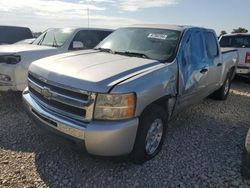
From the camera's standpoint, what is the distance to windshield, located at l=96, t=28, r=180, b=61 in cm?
430

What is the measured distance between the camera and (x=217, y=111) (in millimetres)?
6473

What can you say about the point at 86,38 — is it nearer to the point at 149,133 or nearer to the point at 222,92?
the point at 222,92

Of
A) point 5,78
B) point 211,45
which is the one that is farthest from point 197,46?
point 5,78

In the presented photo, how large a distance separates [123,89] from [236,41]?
8482 millimetres

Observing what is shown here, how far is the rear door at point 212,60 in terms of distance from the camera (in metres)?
5.51

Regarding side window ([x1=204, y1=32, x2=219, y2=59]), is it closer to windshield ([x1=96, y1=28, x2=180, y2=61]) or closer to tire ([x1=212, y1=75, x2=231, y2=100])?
windshield ([x1=96, y1=28, x2=180, y2=61])

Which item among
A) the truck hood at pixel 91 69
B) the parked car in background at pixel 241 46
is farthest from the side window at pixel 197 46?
the parked car in background at pixel 241 46

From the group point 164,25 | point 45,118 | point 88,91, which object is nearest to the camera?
point 88,91

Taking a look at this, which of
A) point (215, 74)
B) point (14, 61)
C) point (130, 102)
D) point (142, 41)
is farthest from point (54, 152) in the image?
point (215, 74)

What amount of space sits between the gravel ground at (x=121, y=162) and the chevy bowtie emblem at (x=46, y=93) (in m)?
0.51

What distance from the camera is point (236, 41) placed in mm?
10398

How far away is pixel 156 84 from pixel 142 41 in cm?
127

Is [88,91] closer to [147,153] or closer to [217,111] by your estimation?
[147,153]

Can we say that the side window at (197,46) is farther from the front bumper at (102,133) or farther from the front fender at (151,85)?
the front bumper at (102,133)
